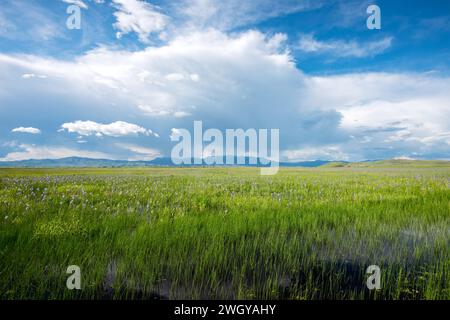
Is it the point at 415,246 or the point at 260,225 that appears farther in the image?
the point at 260,225

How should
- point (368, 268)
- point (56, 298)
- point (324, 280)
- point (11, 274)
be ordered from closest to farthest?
point (56, 298), point (11, 274), point (324, 280), point (368, 268)

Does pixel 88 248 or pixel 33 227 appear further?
pixel 33 227

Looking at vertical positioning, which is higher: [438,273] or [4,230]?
[4,230]

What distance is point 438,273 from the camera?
137 inches

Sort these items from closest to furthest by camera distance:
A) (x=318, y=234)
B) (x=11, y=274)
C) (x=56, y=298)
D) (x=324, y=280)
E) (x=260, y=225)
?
(x=56, y=298)
(x=11, y=274)
(x=324, y=280)
(x=318, y=234)
(x=260, y=225)

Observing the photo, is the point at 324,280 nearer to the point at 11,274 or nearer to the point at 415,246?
the point at 415,246

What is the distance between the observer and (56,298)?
288 centimetres

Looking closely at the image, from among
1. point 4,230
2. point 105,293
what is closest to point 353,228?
point 105,293

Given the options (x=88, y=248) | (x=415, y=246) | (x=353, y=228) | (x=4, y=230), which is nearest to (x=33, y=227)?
(x=4, y=230)

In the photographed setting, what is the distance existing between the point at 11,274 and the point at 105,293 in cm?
141

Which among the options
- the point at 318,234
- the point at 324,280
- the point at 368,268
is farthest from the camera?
the point at 318,234
